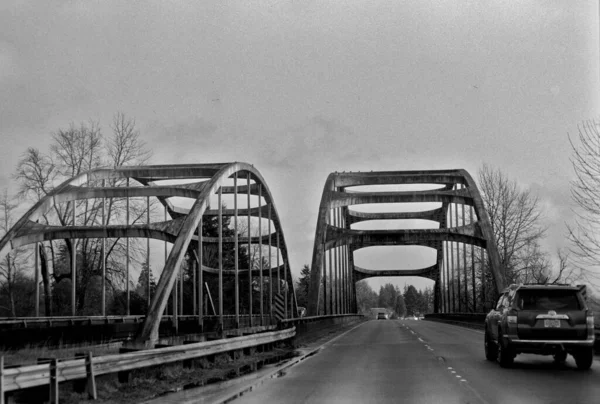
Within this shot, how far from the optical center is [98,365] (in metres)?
10.7

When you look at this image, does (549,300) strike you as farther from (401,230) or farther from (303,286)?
→ (303,286)

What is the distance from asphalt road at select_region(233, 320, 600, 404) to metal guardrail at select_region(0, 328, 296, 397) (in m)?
1.64

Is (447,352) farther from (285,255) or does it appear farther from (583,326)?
(285,255)

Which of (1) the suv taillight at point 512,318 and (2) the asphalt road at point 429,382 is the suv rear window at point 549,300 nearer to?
(1) the suv taillight at point 512,318

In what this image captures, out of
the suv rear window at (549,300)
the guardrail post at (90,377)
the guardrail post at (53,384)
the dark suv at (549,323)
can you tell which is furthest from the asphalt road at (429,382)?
the guardrail post at (53,384)

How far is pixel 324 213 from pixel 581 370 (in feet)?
140

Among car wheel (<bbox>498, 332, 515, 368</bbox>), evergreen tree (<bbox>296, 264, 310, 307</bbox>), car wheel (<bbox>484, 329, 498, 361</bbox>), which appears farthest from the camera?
evergreen tree (<bbox>296, 264, 310, 307</bbox>)

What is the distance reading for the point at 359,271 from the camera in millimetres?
114750

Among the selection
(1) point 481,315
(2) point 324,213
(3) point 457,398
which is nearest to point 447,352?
(3) point 457,398

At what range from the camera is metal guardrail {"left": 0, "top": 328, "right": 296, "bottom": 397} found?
8.51 m

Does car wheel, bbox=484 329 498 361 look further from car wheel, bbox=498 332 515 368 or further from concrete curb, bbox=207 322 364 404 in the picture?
concrete curb, bbox=207 322 364 404

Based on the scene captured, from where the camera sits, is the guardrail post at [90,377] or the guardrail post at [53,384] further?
the guardrail post at [90,377]

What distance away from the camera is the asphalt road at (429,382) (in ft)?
37.1

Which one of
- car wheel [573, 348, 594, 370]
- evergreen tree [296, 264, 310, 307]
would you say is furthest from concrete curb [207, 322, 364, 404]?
evergreen tree [296, 264, 310, 307]
